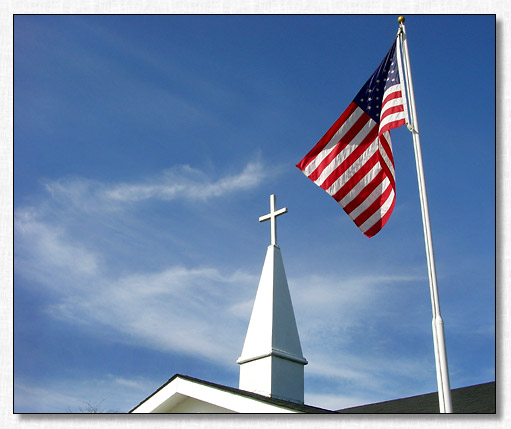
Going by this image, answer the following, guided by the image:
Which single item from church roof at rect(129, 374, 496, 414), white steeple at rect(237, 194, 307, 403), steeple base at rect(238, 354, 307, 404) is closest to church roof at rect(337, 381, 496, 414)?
church roof at rect(129, 374, 496, 414)

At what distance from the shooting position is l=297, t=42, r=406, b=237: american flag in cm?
730

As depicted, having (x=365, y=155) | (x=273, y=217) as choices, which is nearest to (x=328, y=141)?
(x=365, y=155)

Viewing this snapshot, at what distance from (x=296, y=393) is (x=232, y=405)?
Result: 2248 mm

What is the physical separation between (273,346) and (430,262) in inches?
141

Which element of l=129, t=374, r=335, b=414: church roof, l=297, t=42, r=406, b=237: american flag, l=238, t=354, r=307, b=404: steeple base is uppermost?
l=297, t=42, r=406, b=237: american flag

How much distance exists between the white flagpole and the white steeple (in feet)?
11.3

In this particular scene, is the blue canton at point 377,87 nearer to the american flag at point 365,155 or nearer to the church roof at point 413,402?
the american flag at point 365,155

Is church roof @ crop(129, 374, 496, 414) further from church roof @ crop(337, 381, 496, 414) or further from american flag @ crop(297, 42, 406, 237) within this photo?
american flag @ crop(297, 42, 406, 237)

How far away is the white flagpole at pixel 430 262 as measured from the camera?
18.8 ft

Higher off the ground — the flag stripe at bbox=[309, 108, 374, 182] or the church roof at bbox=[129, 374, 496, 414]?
the flag stripe at bbox=[309, 108, 374, 182]

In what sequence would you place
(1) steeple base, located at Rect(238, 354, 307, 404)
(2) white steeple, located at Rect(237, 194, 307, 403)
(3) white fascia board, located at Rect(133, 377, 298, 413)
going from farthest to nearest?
(2) white steeple, located at Rect(237, 194, 307, 403) → (1) steeple base, located at Rect(238, 354, 307, 404) → (3) white fascia board, located at Rect(133, 377, 298, 413)

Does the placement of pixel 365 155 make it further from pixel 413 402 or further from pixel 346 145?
pixel 413 402
